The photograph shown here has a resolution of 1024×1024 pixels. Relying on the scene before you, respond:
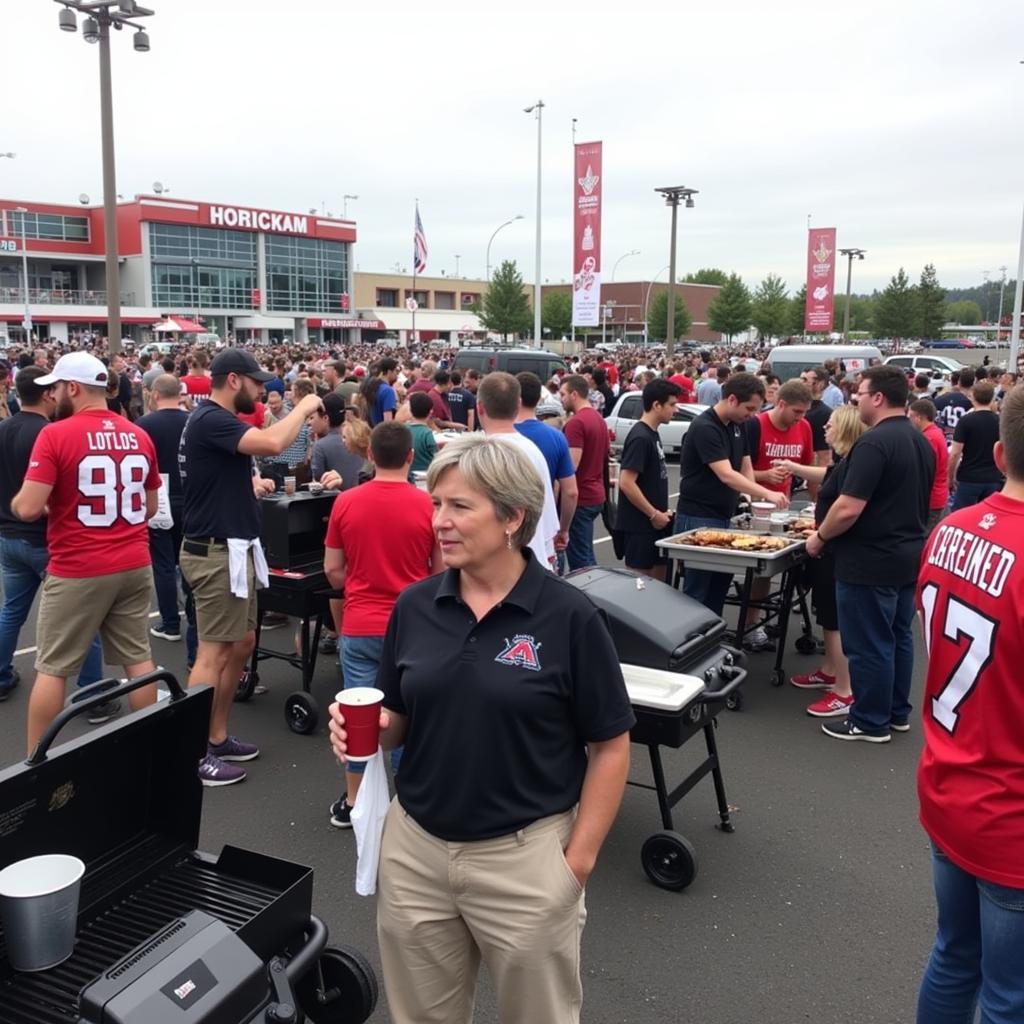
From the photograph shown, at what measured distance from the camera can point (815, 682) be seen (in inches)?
248

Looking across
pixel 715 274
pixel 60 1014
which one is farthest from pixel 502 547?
pixel 715 274

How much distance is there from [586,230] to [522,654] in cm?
2413

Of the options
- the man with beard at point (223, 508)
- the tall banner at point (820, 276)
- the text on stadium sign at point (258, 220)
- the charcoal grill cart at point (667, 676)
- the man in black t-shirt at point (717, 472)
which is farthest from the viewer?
the text on stadium sign at point (258, 220)

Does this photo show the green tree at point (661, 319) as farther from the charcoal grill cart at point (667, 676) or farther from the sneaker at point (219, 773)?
the sneaker at point (219, 773)

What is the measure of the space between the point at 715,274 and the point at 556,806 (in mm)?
135608

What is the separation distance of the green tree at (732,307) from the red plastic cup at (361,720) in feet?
286

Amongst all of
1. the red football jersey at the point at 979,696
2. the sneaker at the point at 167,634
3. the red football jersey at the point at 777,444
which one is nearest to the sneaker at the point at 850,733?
the red football jersey at the point at 777,444

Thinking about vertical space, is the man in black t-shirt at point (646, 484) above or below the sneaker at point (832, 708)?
above

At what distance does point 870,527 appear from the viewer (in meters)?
5.15

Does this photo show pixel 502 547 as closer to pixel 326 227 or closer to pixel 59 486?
pixel 59 486

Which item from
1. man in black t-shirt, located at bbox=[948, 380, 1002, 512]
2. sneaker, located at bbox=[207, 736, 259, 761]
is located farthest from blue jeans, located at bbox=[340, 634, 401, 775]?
man in black t-shirt, located at bbox=[948, 380, 1002, 512]

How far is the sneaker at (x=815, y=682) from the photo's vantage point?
6277mm

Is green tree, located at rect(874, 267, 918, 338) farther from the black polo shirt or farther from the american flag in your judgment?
the black polo shirt

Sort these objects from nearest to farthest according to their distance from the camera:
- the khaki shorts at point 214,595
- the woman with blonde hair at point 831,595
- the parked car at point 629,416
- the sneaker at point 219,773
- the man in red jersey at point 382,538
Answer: the man in red jersey at point 382,538 < the khaki shorts at point 214,595 < the sneaker at point 219,773 < the woman with blonde hair at point 831,595 < the parked car at point 629,416
